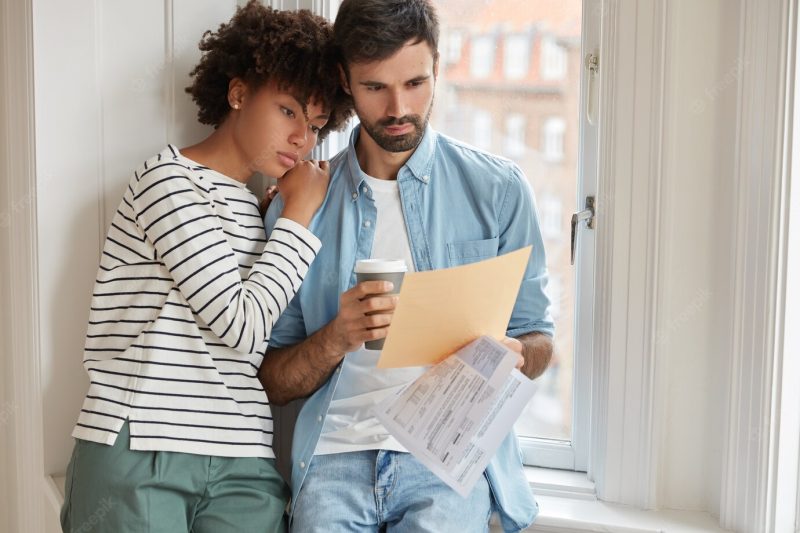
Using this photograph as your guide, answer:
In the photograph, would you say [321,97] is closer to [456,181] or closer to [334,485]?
[456,181]

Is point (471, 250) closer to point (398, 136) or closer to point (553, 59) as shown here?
point (398, 136)

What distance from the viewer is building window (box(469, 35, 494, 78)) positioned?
6.08 ft

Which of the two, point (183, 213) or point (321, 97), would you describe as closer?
point (183, 213)

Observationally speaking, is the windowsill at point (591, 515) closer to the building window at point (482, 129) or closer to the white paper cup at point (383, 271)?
the white paper cup at point (383, 271)

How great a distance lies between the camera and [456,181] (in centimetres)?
164

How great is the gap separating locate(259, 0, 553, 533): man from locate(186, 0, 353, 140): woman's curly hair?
47 mm

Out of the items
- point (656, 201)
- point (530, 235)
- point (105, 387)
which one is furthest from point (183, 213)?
point (656, 201)

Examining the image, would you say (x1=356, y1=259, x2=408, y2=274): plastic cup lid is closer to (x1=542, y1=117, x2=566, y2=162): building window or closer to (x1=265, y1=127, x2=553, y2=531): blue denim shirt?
(x1=265, y1=127, x2=553, y2=531): blue denim shirt

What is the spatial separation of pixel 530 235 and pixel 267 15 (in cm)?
69

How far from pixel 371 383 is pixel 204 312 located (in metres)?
0.36

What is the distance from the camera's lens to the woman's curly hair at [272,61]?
5.16 ft

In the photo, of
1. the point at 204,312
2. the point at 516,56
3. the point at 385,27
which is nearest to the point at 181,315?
the point at 204,312

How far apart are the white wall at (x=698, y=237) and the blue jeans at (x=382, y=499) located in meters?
0.46

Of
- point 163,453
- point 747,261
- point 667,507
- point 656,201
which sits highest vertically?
point 656,201
